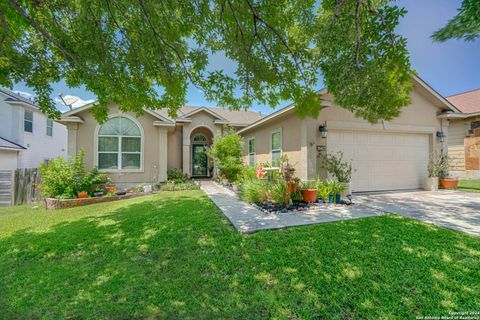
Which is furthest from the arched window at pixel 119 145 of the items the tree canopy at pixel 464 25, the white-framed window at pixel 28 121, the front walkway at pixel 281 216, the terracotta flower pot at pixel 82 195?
the tree canopy at pixel 464 25

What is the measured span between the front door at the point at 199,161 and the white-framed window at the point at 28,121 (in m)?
11.3

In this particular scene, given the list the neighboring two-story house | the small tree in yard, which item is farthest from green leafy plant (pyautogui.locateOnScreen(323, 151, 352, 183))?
the neighboring two-story house

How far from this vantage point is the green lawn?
2223mm

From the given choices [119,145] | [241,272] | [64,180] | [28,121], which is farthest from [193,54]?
[28,121]

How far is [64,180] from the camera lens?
314 inches

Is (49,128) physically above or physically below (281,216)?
above

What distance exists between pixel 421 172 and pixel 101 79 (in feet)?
41.2

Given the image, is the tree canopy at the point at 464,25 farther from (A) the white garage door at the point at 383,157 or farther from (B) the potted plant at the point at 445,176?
(B) the potted plant at the point at 445,176

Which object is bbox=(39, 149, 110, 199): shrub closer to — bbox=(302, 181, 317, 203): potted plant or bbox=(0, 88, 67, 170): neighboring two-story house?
bbox=(0, 88, 67, 170): neighboring two-story house

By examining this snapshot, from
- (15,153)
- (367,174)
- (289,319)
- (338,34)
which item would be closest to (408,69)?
(338,34)

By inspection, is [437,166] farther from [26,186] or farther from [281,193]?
[26,186]

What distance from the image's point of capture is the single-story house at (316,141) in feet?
24.8

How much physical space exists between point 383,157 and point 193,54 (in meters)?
8.26

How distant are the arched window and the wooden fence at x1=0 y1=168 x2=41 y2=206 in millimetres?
2906
